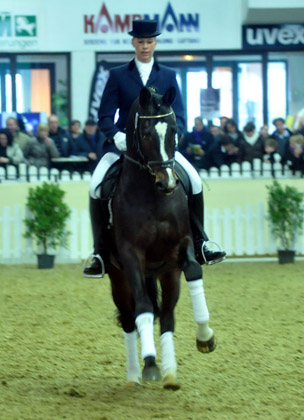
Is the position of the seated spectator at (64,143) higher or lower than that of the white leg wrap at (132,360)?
higher

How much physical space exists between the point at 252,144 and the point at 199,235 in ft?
38.7

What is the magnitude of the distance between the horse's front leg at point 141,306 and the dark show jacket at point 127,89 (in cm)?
121

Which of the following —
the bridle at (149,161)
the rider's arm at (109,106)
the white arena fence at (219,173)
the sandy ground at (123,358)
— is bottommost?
the sandy ground at (123,358)

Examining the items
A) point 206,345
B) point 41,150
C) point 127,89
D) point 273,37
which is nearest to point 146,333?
point 206,345

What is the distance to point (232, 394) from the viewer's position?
23.9 feet

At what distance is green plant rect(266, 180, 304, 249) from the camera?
17703mm

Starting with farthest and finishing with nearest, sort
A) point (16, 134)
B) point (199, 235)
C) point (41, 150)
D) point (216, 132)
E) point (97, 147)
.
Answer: point (216, 132) < point (97, 147) < point (16, 134) < point (41, 150) < point (199, 235)

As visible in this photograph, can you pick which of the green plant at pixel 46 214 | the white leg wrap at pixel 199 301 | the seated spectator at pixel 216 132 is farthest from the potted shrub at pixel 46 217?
the white leg wrap at pixel 199 301

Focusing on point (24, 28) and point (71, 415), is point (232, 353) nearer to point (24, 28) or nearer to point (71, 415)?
point (71, 415)

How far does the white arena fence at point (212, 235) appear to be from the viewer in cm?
1791

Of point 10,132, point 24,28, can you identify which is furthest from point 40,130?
point 24,28

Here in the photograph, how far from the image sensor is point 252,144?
1923cm

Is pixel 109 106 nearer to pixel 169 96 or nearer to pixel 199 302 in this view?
pixel 169 96

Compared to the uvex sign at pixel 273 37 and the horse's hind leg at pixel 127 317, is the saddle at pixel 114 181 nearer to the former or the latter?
the horse's hind leg at pixel 127 317
